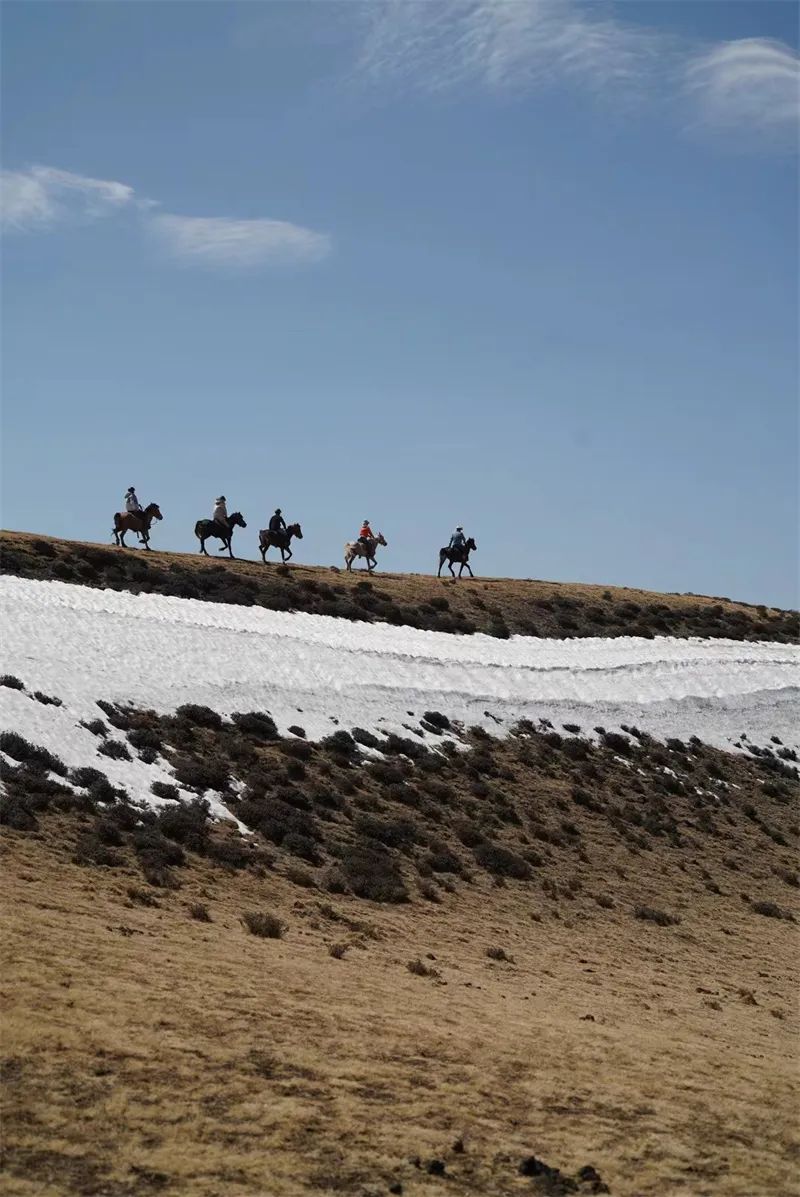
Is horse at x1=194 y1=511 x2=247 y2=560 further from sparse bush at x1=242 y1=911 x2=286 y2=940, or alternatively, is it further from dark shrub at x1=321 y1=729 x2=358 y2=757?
sparse bush at x1=242 y1=911 x2=286 y2=940

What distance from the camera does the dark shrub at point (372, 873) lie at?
23641 mm

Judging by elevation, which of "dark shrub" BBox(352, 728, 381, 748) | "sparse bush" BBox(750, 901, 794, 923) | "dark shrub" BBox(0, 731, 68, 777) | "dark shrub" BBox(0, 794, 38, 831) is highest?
"dark shrub" BBox(352, 728, 381, 748)

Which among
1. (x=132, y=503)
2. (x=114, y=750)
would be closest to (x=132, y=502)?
(x=132, y=503)

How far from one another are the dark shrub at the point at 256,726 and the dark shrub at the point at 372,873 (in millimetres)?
5886

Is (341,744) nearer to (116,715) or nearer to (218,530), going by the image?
(116,715)

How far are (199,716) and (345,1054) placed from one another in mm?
18517

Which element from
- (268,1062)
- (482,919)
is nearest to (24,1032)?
(268,1062)

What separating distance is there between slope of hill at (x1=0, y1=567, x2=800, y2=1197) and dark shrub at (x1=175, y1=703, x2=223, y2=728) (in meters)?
0.09

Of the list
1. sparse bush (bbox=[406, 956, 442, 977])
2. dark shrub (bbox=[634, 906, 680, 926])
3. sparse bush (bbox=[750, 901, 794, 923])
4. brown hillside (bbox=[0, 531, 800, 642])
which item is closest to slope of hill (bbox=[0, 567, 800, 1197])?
sparse bush (bbox=[406, 956, 442, 977])

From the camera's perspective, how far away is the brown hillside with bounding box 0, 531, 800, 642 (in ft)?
150

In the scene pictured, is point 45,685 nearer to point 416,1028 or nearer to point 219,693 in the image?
point 219,693

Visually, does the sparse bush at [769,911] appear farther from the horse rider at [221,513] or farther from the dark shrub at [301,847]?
the horse rider at [221,513]

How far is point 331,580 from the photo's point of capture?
51.5 meters

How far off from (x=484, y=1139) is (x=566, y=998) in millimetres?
6830
